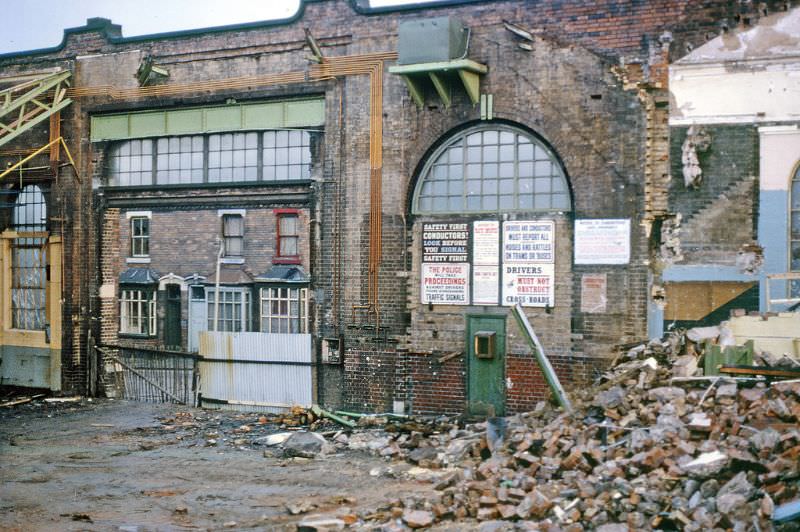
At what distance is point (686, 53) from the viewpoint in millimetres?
16062

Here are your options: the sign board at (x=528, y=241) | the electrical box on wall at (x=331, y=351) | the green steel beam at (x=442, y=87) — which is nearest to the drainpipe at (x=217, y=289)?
the electrical box on wall at (x=331, y=351)

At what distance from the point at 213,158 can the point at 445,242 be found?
Answer: 5.96m

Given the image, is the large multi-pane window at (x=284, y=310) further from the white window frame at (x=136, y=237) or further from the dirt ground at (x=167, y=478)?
the white window frame at (x=136, y=237)

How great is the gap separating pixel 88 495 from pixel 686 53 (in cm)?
1207

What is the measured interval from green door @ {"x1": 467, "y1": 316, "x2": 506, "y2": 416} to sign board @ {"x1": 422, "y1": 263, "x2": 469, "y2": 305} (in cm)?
52

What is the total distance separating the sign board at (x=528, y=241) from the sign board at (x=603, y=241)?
559 millimetres

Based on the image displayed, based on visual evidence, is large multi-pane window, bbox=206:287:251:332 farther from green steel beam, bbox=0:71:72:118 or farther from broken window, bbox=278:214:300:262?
green steel beam, bbox=0:71:72:118

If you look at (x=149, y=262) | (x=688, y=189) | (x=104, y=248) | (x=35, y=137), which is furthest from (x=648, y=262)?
(x=35, y=137)

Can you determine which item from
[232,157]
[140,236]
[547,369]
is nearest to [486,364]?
[547,369]

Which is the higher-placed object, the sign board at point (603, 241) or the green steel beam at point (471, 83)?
the green steel beam at point (471, 83)

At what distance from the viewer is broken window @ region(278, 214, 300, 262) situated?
19.7 m

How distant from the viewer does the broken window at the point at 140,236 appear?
2141cm

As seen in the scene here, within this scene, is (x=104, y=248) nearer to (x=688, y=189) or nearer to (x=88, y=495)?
(x=88, y=495)

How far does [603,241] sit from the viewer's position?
16.8 meters
